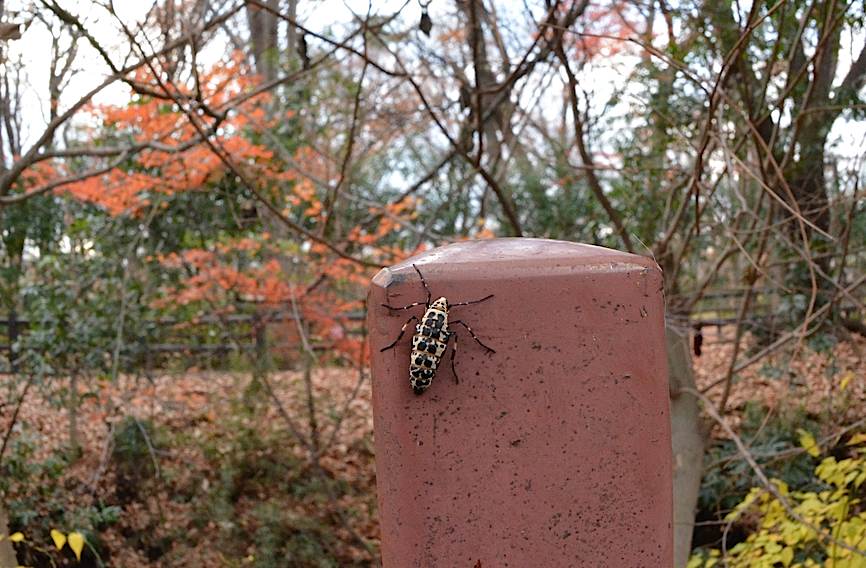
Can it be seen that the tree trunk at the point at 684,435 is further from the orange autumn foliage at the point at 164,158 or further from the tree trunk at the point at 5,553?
the orange autumn foliage at the point at 164,158

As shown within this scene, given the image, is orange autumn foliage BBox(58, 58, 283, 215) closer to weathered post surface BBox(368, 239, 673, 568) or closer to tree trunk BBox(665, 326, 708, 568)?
tree trunk BBox(665, 326, 708, 568)

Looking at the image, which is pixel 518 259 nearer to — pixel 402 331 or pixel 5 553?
pixel 402 331

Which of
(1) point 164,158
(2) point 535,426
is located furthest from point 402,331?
(1) point 164,158

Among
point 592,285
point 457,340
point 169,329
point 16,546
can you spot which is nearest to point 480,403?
point 457,340

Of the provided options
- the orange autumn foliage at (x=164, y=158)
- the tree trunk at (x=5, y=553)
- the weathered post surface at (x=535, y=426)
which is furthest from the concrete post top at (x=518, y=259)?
the orange autumn foliage at (x=164, y=158)

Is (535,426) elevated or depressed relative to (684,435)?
elevated

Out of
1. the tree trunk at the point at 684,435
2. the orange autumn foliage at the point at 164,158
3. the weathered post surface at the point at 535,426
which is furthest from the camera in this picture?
the orange autumn foliage at the point at 164,158

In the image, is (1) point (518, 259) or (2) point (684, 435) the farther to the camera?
(2) point (684, 435)
